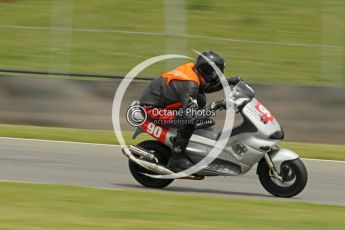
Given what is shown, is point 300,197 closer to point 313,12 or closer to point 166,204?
point 166,204

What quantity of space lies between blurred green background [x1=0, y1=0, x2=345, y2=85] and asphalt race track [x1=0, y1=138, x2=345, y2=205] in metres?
3.27

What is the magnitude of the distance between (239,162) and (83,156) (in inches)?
137

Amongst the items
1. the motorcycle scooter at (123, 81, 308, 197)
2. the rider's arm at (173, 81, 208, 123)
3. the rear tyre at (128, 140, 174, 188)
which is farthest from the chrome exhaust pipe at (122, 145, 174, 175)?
the rider's arm at (173, 81, 208, 123)

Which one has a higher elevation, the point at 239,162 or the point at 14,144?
the point at 239,162

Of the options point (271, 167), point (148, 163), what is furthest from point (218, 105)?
point (148, 163)

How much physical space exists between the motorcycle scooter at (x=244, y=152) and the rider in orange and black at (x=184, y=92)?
114mm

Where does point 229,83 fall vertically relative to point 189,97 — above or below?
above

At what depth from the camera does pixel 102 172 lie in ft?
37.8

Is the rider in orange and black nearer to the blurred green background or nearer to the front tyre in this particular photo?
the front tyre

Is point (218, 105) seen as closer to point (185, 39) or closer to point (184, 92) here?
point (184, 92)

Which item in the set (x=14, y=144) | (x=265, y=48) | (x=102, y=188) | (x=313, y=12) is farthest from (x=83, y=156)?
(x=313, y=12)

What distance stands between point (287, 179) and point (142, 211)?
214cm

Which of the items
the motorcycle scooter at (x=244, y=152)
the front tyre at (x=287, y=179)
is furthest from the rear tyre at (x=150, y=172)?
the front tyre at (x=287, y=179)

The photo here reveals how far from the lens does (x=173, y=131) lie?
10.1 metres
